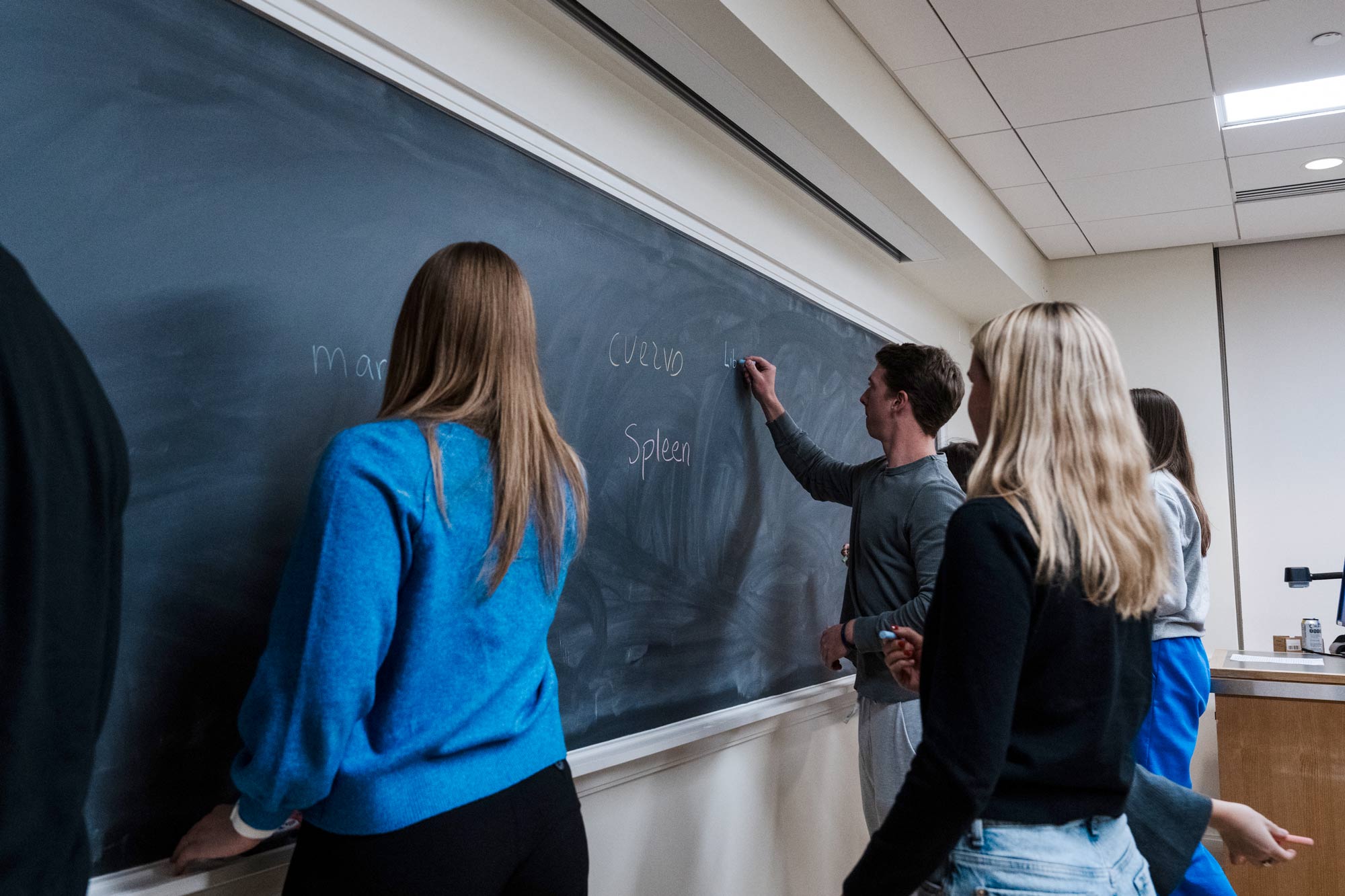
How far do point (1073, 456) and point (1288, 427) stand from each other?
13.5 feet

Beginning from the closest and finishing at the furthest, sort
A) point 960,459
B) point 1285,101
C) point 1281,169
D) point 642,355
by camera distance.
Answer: point 642,355 → point 960,459 → point 1285,101 → point 1281,169

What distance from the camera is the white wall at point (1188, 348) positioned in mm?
4453

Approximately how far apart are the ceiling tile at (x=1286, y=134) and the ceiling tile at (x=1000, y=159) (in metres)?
0.65

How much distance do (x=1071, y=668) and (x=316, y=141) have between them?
122cm

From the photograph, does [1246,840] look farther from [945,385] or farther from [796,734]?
[796,734]

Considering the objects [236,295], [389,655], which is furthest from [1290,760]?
[236,295]

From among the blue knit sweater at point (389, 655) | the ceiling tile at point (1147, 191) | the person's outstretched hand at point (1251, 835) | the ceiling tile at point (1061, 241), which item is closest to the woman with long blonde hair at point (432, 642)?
the blue knit sweater at point (389, 655)

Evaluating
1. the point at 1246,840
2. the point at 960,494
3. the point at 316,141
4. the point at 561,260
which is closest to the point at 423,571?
the point at 316,141

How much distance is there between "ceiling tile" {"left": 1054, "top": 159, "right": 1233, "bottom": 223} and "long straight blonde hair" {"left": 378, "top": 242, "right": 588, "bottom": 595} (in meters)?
3.19

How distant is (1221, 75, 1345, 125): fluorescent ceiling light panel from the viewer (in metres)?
3.06

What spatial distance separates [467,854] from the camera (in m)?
1.07

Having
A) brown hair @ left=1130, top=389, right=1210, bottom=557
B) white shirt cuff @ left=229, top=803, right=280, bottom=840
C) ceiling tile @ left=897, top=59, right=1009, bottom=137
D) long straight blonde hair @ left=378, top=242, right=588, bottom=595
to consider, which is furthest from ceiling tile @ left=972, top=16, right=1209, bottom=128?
white shirt cuff @ left=229, top=803, right=280, bottom=840

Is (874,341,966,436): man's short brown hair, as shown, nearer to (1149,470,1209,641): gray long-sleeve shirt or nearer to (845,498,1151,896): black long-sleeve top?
(1149,470,1209,641): gray long-sleeve shirt

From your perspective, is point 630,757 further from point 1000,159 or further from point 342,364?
point 1000,159
